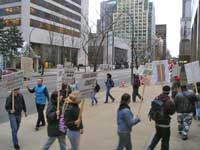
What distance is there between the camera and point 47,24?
317 feet

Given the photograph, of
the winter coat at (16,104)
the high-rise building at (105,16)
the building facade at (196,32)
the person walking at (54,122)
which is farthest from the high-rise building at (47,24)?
the person walking at (54,122)

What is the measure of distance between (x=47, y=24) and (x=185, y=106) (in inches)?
3449

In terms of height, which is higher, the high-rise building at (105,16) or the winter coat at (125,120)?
the high-rise building at (105,16)

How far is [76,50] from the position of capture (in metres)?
113

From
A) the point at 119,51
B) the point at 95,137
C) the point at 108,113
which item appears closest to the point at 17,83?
the point at 95,137

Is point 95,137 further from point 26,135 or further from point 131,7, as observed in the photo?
point 131,7

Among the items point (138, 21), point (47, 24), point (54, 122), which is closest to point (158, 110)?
point (54, 122)

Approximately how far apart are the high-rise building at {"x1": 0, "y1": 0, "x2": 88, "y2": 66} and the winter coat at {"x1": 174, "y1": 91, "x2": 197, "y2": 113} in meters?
69.8

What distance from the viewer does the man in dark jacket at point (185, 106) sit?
11.1 m

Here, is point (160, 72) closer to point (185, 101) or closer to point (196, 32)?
point (185, 101)

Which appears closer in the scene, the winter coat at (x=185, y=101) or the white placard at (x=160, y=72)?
the white placard at (x=160, y=72)

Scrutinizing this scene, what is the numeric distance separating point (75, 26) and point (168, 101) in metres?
106

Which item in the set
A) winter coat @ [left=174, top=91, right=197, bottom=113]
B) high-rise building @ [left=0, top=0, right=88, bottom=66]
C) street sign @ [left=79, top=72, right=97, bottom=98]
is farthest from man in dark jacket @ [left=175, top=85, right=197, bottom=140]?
high-rise building @ [left=0, top=0, right=88, bottom=66]

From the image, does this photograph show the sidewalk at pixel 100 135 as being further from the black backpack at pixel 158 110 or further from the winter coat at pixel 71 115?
the winter coat at pixel 71 115
